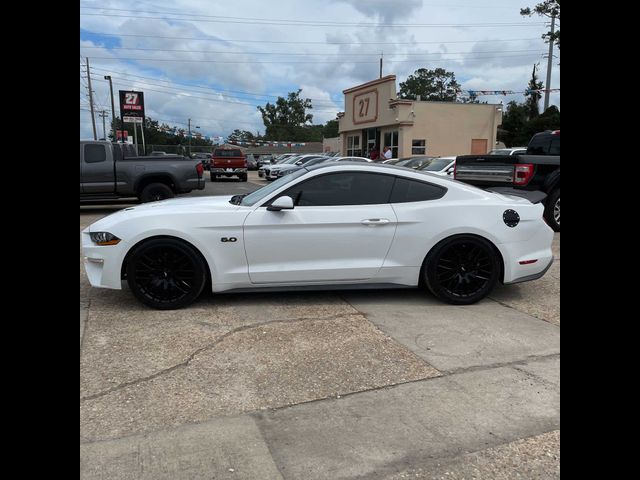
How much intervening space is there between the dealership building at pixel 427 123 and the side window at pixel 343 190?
2473 cm

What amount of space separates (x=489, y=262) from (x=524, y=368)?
5.16 ft

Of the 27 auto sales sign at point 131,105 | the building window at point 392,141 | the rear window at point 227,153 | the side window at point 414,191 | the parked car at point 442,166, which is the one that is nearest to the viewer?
the side window at point 414,191

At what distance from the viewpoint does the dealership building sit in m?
29.0

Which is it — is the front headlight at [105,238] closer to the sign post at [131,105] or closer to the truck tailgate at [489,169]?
the truck tailgate at [489,169]

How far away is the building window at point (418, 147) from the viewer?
29281 mm

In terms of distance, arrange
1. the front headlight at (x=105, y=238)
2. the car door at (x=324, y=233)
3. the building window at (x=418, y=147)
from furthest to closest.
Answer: the building window at (x=418, y=147), the car door at (x=324, y=233), the front headlight at (x=105, y=238)

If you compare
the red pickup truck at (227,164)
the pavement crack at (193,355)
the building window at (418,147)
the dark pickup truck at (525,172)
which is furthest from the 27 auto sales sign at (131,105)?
the pavement crack at (193,355)
